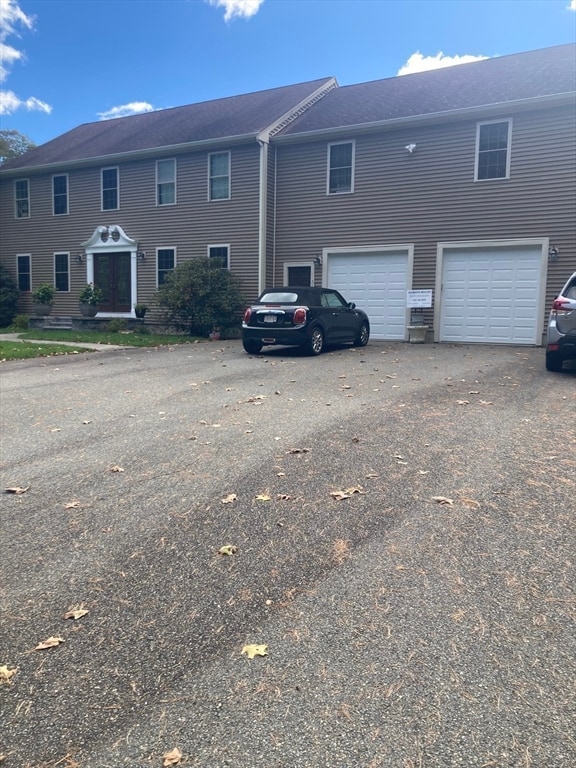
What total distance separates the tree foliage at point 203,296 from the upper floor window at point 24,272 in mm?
8685

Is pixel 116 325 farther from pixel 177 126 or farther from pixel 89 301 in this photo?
pixel 177 126

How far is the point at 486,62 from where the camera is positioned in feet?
63.2

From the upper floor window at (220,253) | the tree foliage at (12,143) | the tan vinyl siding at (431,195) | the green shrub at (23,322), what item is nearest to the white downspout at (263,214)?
the tan vinyl siding at (431,195)

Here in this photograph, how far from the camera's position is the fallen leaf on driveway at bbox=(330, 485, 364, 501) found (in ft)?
14.5

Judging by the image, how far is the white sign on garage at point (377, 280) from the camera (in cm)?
1755

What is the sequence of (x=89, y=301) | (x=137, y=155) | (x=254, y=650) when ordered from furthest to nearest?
(x=89, y=301)
(x=137, y=155)
(x=254, y=650)

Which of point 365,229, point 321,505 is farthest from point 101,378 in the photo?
point 365,229

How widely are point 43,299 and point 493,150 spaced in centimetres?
1585

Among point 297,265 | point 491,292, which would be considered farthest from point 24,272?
point 491,292

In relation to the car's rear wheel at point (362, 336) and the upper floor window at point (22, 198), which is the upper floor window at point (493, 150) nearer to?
the car's rear wheel at point (362, 336)

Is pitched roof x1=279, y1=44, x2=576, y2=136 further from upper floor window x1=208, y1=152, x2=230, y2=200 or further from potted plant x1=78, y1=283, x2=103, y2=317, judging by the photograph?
potted plant x1=78, y1=283, x2=103, y2=317

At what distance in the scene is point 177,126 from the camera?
22766mm

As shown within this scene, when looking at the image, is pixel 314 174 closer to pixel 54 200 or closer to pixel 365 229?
pixel 365 229

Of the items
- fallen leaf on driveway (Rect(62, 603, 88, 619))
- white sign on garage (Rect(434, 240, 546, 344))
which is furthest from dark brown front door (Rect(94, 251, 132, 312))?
fallen leaf on driveway (Rect(62, 603, 88, 619))
